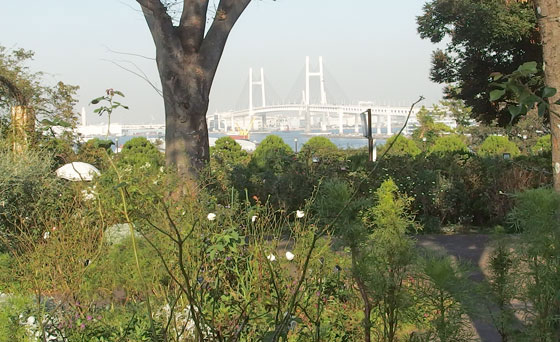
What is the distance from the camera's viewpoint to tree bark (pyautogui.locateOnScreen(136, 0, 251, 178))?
7988mm

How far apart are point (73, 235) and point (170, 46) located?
130 inches

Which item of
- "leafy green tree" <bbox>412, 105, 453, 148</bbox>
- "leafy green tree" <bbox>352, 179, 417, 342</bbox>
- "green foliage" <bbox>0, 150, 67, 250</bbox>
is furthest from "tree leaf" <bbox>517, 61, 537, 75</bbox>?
"leafy green tree" <bbox>412, 105, 453, 148</bbox>

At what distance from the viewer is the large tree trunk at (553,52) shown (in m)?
3.31

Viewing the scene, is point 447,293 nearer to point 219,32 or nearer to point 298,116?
point 219,32

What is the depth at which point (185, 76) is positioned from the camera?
8.00 meters

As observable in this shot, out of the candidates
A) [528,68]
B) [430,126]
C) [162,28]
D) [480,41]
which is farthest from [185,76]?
[430,126]

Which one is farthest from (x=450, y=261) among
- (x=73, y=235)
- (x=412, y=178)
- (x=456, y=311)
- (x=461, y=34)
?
(x=461, y=34)

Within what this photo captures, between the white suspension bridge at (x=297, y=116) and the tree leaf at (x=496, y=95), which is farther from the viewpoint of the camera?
the white suspension bridge at (x=297, y=116)

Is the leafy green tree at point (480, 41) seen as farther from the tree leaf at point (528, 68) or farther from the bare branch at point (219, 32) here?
the tree leaf at point (528, 68)

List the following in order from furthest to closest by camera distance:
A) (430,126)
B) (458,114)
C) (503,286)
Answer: (458,114) → (430,126) → (503,286)

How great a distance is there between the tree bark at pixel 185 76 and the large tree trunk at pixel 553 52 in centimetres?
514

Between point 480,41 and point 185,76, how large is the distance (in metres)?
10.6

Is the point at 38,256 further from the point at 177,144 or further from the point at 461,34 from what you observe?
the point at 461,34

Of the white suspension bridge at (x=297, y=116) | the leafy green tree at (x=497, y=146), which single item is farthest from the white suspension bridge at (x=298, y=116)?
the leafy green tree at (x=497, y=146)
